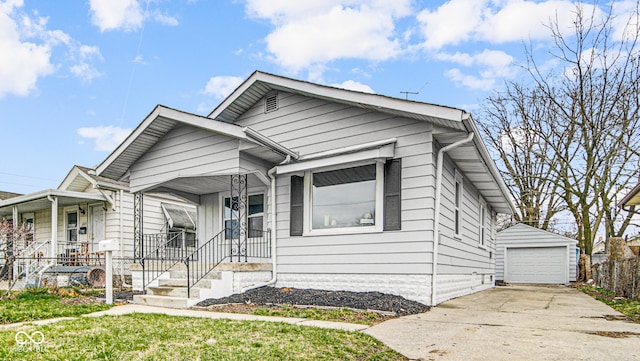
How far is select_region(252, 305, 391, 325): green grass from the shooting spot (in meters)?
6.19

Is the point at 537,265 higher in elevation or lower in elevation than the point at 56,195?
lower

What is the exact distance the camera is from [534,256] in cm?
1988

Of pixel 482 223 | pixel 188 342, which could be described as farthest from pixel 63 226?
pixel 188 342

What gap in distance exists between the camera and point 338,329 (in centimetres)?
521

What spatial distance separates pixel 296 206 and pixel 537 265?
14833 millimetres

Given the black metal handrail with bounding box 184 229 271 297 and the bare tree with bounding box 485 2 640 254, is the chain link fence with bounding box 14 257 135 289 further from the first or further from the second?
the bare tree with bounding box 485 2 640 254

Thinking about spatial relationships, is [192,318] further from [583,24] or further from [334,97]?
[583,24]

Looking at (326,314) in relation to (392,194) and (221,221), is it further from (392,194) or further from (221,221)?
(221,221)

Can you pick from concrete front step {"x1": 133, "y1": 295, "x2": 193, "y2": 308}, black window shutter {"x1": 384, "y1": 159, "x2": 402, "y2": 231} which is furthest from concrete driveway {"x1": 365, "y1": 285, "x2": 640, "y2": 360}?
concrete front step {"x1": 133, "y1": 295, "x2": 193, "y2": 308}

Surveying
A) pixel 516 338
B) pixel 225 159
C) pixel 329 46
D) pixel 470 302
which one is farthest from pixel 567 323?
pixel 329 46

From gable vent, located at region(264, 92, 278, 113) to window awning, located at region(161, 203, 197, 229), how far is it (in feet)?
24.7

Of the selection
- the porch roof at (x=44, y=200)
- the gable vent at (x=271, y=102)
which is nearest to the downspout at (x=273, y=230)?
the gable vent at (x=271, y=102)

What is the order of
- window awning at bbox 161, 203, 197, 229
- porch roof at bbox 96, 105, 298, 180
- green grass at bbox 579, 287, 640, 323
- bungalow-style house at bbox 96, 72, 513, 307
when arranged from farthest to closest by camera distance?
window awning at bbox 161, 203, 197, 229, porch roof at bbox 96, 105, 298, 180, bungalow-style house at bbox 96, 72, 513, 307, green grass at bbox 579, 287, 640, 323

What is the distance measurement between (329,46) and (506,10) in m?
6.41
